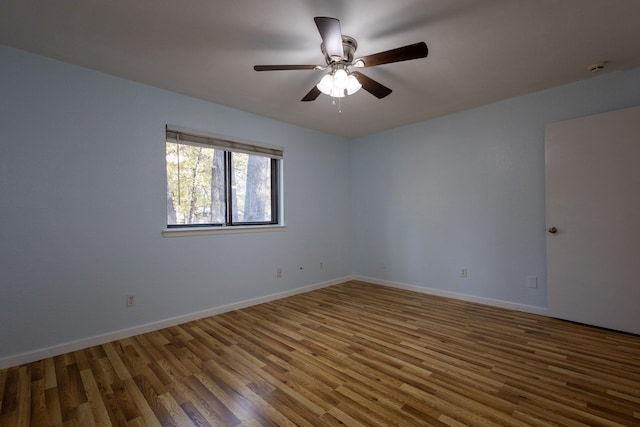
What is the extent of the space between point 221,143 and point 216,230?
1005mm

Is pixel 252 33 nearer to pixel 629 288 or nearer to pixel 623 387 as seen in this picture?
pixel 623 387

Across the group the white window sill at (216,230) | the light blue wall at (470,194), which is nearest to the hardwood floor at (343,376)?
the light blue wall at (470,194)

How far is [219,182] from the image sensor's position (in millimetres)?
3469

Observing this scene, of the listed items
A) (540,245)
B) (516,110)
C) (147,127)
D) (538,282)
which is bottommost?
(538,282)

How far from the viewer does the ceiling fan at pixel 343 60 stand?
1688 mm

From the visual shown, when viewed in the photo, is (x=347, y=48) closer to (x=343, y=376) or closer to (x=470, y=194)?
(x=343, y=376)

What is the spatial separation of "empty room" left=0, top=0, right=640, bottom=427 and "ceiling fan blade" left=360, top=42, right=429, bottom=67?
25mm

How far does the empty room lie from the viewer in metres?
1.81

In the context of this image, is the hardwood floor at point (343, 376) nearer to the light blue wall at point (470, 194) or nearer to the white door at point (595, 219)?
the white door at point (595, 219)

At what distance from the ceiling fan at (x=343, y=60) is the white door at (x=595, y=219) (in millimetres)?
2102

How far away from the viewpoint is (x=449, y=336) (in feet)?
8.64

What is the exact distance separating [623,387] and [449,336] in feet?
3.58

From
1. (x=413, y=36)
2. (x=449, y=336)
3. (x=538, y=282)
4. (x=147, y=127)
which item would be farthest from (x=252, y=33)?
(x=538, y=282)

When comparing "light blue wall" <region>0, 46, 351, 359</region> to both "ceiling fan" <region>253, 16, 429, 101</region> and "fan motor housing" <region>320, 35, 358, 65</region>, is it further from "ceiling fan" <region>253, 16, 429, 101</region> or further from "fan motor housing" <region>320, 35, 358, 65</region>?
"fan motor housing" <region>320, 35, 358, 65</region>
